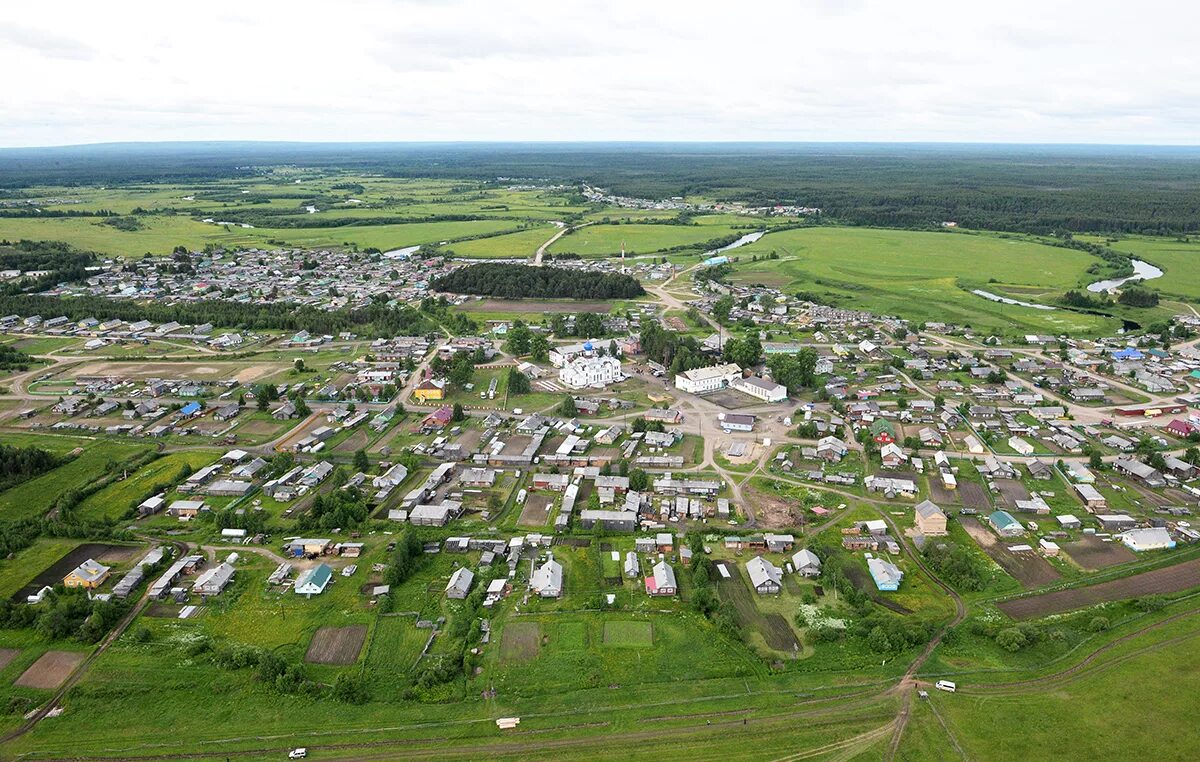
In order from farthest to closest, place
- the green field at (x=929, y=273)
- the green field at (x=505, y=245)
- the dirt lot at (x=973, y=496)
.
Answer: the green field at (x=505, y=245)
the green field at (x=929, y=273)
the dirt lot at (x=973, y=496)

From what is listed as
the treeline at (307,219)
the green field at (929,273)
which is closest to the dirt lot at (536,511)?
the green field at (929,273)

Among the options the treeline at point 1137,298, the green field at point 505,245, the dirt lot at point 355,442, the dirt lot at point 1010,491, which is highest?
the green field at point 505,245

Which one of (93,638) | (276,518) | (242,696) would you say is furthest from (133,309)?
(242,696)

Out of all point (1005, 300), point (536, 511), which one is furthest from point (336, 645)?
point (1005, 300)

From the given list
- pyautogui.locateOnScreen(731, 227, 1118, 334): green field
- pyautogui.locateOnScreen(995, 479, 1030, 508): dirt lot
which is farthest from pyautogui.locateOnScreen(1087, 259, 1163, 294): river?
pyautogui.locateOnScreen(995, 479, 1030, 508): dirt lot

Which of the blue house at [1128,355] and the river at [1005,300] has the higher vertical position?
the river at [1005,300]

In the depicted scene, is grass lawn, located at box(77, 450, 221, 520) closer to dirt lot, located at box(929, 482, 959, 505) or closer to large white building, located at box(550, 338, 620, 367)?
large white building, located at box(550, 338, 620, 367)

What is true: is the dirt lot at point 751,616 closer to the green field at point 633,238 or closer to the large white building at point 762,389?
the large white building at point 762,389
